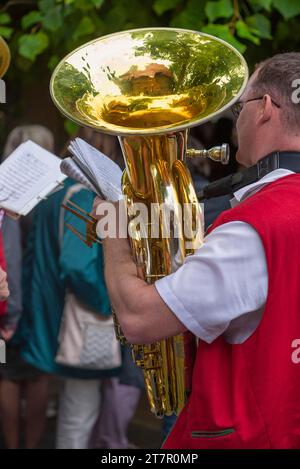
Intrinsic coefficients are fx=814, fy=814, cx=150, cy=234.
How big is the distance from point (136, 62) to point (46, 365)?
1862 mm

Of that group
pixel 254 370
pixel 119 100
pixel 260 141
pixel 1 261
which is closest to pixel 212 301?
pixel 254 370

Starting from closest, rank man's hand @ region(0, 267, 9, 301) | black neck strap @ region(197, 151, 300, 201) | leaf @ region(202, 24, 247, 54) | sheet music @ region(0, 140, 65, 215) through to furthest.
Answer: black neck strap @ region(197, 151, 300, 201) < sheet music @ region(0, 140, 65, 215) < man's hand @ region(0, 267, 9, 301) < leaf @ region(202, 24, 247, 54)

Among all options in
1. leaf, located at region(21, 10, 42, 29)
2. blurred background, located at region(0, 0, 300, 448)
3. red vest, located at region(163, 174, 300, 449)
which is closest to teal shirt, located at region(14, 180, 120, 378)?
blurred background, located at region(0, 0, 300, 448)

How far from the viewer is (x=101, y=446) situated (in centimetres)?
387

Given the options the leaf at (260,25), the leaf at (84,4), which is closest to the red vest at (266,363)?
the leaf at (260,25)

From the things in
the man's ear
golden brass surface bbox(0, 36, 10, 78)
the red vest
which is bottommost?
the red vest

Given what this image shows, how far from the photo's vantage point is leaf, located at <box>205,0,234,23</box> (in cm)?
346

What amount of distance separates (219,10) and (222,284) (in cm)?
→ 210

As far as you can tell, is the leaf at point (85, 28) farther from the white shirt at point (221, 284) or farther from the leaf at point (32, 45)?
the white shirt at point (221, 284)

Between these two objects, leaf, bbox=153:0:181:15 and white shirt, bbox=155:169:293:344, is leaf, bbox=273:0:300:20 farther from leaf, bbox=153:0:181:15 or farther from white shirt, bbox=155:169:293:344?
white shirt, bbox=155:169:293:344

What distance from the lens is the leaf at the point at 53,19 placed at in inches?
143

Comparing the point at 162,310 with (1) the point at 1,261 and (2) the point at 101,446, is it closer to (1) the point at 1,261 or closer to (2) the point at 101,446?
(1) the point at 1,261

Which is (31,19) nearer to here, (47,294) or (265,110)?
(47,294)

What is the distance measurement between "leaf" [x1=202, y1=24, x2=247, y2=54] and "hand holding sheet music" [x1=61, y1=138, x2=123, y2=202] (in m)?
1.56
